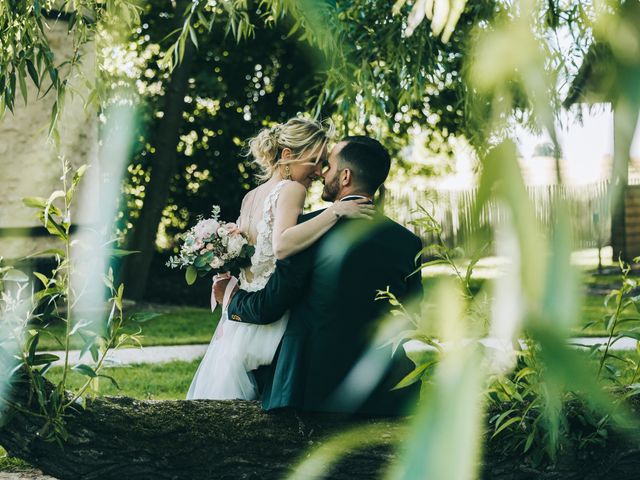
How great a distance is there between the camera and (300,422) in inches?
112

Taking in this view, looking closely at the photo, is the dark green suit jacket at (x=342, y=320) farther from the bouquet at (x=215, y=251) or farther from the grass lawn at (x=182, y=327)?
the grass lawn at (x=182, y=327)

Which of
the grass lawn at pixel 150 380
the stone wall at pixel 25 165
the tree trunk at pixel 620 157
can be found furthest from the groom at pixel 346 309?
the stone wall at pixel 25 165

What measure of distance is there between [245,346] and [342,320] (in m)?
0.60

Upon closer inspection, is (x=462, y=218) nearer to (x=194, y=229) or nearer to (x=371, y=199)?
(x=371, y=199)

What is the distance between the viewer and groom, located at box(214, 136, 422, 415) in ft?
9.57

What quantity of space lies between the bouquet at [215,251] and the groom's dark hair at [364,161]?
2.41 feet

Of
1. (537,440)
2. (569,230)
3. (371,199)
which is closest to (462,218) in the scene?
(569,230)

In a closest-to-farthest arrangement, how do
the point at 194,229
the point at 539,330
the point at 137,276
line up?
the point at 539,330 → the point at 194,229 → the point at 137,276

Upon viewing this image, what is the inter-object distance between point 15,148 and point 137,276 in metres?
3.44

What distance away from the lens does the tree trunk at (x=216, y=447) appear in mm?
2498

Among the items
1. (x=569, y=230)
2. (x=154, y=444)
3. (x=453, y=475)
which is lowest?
(x=154, y=444)

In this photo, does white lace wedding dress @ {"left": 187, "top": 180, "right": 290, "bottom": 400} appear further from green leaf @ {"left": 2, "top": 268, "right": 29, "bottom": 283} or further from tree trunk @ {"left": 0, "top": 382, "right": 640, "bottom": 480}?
green leaf @ {"left": 2, "top": 268, "right": 29, "bottom": 283}

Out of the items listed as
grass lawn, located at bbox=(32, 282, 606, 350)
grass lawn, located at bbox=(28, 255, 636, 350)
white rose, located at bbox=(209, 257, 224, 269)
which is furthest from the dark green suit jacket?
grass lawn, located at bbox=(32, 282, 606, 350)

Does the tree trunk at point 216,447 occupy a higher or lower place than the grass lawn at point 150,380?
higher
